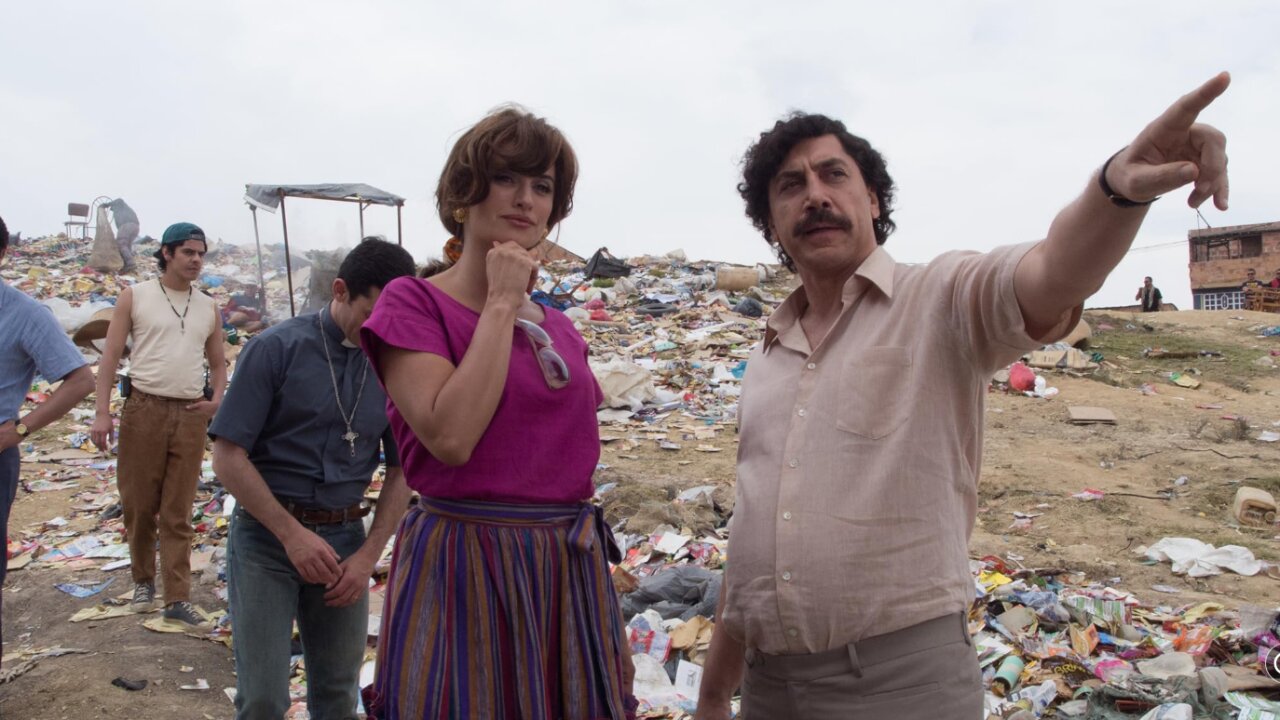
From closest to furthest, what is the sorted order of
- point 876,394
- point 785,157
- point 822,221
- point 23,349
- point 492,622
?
1. point 492,622
2. point 876,394
3. point 822,221
4. point 785,157
5. point 23,349

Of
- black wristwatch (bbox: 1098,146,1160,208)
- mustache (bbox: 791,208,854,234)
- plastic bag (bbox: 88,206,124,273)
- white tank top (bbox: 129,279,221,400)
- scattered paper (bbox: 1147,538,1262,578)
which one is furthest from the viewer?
plastic bag (bbox: 88,206,124,273)

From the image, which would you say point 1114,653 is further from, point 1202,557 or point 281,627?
point 281,627

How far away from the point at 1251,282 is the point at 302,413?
88.7 ft

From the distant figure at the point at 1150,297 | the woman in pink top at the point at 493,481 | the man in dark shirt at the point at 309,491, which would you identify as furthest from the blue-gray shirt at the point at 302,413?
the distant figure at the point at 1150,297

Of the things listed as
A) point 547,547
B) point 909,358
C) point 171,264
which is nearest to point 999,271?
point 909,358

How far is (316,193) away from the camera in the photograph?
11617mm

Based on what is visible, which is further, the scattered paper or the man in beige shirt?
the scattered paper

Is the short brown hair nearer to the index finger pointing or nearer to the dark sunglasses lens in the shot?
the dark sunglasses lens

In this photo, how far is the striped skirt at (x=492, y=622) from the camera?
1482 mm

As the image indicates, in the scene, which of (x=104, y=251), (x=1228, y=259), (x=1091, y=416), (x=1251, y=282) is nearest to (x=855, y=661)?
(x=1091, y=416)

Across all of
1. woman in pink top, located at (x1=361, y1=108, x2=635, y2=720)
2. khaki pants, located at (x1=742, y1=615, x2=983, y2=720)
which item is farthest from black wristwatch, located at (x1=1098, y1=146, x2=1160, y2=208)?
woman in pink top, located at (x1=361, y1=108, x2=635, y2=720)

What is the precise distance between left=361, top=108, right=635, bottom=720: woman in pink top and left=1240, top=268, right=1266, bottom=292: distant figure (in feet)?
84.2

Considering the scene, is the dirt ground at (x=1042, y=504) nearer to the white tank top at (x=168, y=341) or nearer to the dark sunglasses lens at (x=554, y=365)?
the white tank top at (x=168, y=341)

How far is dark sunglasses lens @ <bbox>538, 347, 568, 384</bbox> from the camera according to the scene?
5.23 feet
